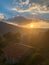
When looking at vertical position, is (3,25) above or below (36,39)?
below

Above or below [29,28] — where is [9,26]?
below

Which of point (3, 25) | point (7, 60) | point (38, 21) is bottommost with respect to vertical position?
point (3, 25)

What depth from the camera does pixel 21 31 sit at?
35.4 m

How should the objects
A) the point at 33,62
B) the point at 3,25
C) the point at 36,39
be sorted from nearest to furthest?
the point at 33,62 < the point at 36,39 < the point at 3,25

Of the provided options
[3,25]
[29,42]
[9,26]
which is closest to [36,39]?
[29,42]

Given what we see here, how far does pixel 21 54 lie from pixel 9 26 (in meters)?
16.9

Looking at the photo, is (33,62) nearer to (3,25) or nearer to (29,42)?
(29,42)

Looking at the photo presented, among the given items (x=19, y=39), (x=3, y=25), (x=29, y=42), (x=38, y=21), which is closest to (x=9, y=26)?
(x=3, y=25)

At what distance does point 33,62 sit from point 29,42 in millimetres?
7759

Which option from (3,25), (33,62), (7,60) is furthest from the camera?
(3,25)

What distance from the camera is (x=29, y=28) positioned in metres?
30.6

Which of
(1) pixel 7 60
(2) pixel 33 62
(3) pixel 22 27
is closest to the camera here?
(2) pixel 33 62

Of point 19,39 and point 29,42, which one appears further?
point 19,39

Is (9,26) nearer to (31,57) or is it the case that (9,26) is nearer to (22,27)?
(22,27)
